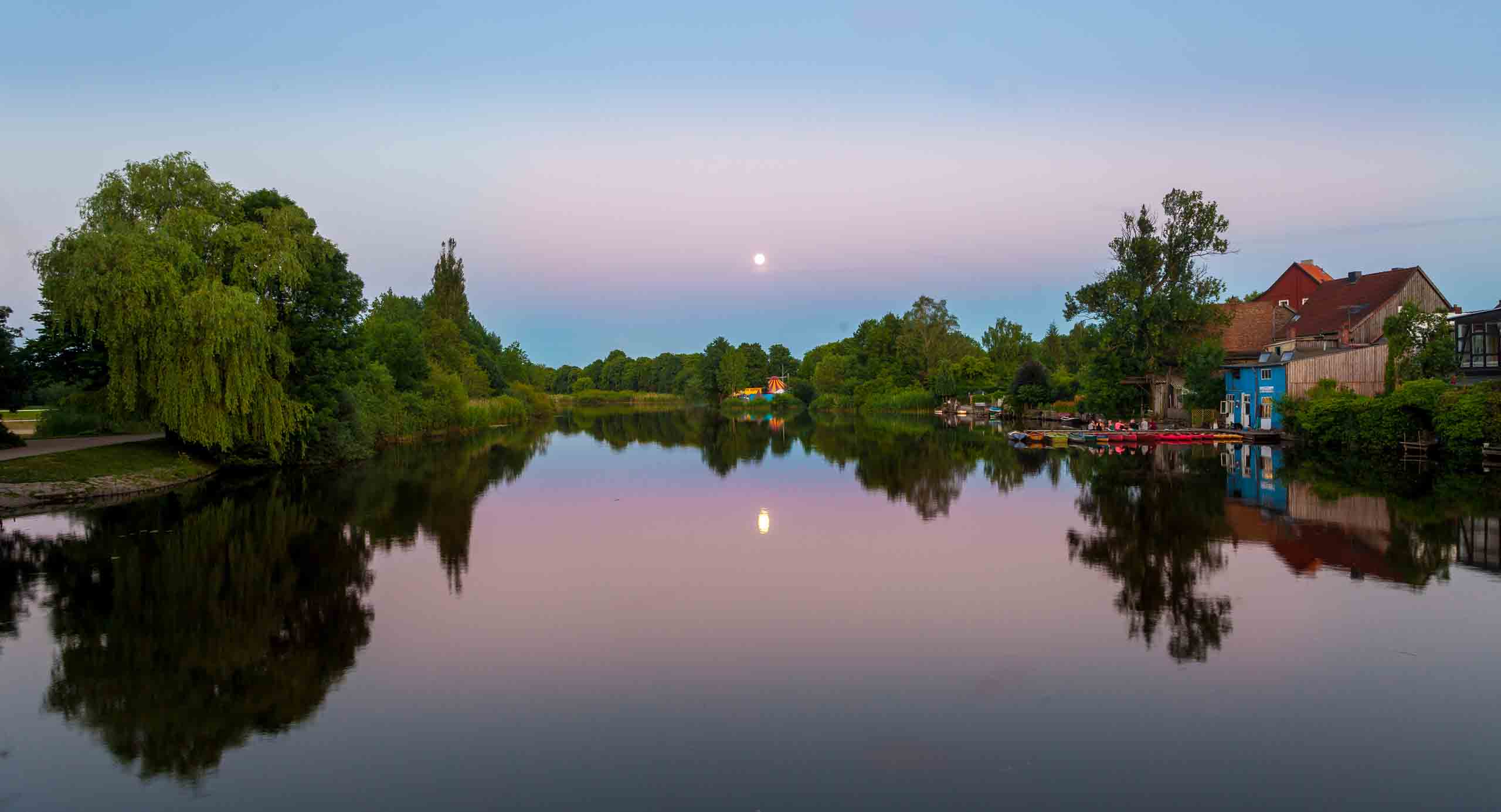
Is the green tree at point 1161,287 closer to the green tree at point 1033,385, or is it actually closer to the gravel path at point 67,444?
the green tree at point 1033,385

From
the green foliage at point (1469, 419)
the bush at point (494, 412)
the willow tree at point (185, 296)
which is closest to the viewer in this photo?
the willow tree at point (185, 296)

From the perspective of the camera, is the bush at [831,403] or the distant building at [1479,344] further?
the bush at [831,403]

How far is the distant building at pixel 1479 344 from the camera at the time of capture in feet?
122

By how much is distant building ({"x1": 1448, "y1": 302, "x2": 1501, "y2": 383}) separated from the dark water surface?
74.4 ft

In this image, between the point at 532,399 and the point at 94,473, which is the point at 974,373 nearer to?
the point at 532,399

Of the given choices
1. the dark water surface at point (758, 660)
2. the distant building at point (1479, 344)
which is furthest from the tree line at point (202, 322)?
the distant building at point (1479, 344)

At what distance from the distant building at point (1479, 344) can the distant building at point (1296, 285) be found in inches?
765

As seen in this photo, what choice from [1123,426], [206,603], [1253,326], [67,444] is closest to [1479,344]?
[1123,426]

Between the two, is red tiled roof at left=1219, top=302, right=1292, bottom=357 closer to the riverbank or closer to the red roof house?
the red roof house

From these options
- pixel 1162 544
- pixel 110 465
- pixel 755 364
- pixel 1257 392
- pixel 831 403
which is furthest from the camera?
pixel 755 364

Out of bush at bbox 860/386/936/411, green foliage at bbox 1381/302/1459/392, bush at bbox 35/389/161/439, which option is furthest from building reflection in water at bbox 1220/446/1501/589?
bush at bbox 860/386/936/411

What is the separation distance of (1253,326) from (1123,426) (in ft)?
56.9

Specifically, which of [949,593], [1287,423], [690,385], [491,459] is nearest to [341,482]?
[491,459]

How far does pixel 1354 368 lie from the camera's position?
41188 mm
